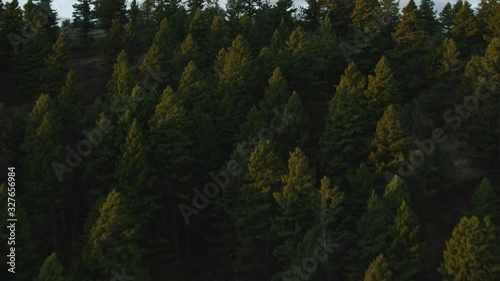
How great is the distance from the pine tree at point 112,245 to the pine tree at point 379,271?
15.2 m

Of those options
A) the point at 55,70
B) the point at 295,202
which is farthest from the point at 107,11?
the point at 295,202

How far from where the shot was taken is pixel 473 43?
59250 millimetres

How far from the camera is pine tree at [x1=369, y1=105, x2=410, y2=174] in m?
38.3

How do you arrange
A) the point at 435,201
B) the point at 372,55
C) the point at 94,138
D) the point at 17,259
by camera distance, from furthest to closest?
the point at 372,55, the point at 435,201, the point at 94,138, the point at 17,259

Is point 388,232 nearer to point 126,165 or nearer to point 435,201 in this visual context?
point 435,201

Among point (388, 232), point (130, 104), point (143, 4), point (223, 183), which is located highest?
point (143, 4)

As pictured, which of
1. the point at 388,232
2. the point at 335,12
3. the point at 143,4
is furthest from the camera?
the point at 143,4

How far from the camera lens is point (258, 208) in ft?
116

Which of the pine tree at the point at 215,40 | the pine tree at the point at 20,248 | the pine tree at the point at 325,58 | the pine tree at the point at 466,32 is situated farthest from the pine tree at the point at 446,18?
the pine tree at the point at 20,248

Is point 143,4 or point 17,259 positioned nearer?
point 17,259

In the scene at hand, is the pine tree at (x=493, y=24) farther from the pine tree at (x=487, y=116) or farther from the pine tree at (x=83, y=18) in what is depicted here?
the pine tree at (x=83, y=18)

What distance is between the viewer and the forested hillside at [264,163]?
101 ft

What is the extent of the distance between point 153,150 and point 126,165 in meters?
4.14

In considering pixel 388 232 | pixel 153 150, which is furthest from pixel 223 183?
pixel 388 232
